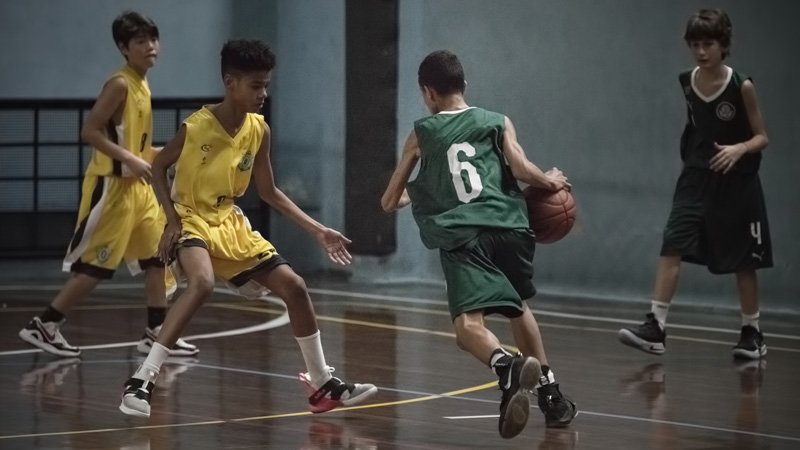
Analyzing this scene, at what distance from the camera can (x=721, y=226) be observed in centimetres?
815

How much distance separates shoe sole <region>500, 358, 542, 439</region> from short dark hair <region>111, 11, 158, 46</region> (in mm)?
3217

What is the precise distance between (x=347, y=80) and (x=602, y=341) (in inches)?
162

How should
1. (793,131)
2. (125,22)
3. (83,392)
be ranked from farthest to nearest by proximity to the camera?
(793,131)
(125,22)
(83,392)

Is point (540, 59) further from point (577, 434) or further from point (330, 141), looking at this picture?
A: point (577, 434)

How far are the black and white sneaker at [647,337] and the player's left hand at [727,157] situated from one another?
0.79 m

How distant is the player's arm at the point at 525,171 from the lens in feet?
19.2

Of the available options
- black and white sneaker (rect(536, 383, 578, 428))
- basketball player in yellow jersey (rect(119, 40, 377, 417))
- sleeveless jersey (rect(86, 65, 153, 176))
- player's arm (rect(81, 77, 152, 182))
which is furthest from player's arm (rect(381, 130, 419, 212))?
sleeveless jersey (rect(86, 65, 153, 176))

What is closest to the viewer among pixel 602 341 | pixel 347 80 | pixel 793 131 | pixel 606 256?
pixel 602 341

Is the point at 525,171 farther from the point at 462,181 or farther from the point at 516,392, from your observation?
the point at 516,392

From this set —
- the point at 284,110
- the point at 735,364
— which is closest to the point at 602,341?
the point at 735,364

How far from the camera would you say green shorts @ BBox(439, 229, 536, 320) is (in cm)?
578

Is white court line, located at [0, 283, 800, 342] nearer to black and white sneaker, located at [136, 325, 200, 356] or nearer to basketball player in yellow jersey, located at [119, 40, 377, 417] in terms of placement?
black and white sneaker, located at [136, 325, 200, 356]

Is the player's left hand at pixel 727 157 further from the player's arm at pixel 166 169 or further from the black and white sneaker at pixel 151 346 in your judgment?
the player's arm at pixel 166 169

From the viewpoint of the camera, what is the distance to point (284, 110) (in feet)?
42.3
